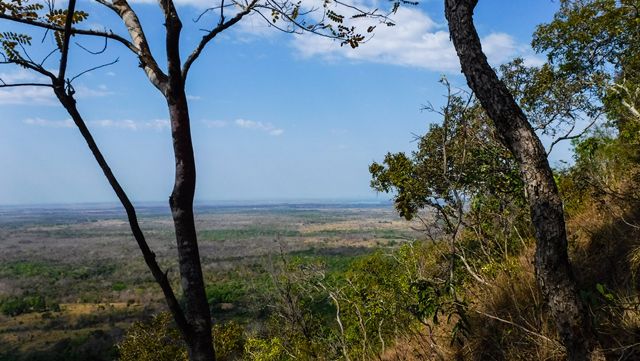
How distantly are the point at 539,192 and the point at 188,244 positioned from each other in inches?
89.4

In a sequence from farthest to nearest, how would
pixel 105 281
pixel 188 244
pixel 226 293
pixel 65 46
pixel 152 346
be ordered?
pixel 105 281, pixel 226 293, pixel 152 346, pixel 188 244, pixel 65 46

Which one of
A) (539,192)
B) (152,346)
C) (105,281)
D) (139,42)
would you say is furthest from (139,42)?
(105,281)

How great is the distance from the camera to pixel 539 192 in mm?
3156

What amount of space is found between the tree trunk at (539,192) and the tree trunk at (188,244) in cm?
210

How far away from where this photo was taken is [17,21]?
2.73 m

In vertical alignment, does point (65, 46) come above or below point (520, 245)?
above

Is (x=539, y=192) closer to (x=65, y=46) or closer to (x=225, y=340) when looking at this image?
(x=65, y=46)

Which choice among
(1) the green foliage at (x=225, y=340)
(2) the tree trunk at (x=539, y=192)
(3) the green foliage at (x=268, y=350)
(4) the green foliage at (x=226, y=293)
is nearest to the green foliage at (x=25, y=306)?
(4) the green foliage at (x=226, y=293)

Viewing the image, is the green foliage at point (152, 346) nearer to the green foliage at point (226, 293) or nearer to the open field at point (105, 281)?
the open field at point (105, 281)

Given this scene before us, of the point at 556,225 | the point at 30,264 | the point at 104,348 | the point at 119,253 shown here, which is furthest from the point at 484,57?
the point at 119,253

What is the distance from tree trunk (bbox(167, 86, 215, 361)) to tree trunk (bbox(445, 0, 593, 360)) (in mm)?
2096

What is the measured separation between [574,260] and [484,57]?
2.44 metres

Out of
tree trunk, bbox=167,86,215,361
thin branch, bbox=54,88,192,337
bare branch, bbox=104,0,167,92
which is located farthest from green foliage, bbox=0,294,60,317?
thin branch, bbox=54,88,192,337

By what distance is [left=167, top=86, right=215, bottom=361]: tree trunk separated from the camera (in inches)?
97.0
